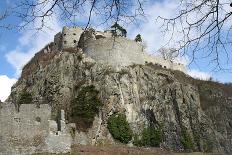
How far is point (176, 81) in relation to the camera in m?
52.1

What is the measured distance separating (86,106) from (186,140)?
10.2m

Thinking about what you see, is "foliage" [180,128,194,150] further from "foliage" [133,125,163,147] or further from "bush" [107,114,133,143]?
"bush" [107,114,133,143]

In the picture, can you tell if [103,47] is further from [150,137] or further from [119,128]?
[150,137]

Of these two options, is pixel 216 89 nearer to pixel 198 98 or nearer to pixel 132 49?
pixel 198 98

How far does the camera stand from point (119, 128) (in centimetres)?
4381

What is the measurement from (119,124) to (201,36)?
3733 cm

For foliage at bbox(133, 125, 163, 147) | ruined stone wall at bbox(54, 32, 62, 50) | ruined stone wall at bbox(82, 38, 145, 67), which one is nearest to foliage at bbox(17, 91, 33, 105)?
ruined stone wall at bbox(82, 38, 145, 67)

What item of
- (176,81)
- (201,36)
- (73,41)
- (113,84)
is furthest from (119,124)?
(201,36)

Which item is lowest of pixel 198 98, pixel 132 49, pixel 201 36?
pixel 201 36

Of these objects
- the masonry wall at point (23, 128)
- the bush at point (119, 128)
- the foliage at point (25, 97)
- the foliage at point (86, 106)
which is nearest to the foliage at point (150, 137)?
the bush at point (119, 128)

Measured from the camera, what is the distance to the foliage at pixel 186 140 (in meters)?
45.2

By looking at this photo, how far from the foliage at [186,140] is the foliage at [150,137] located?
216 centimetres

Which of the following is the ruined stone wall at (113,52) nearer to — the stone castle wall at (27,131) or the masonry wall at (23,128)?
the stone castle wall at (27,131)

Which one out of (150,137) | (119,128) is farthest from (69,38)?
(150,137)
